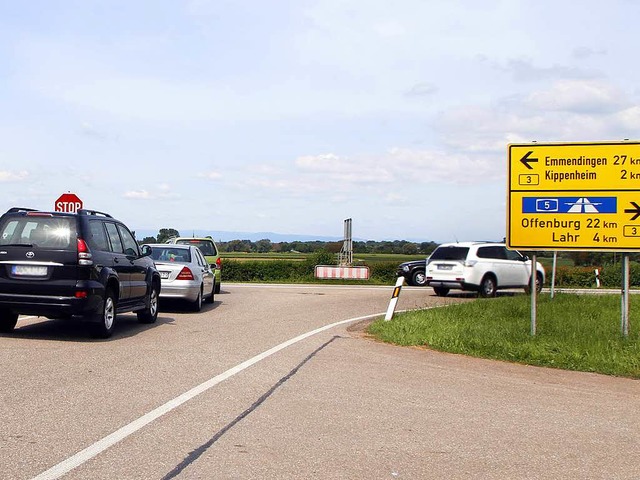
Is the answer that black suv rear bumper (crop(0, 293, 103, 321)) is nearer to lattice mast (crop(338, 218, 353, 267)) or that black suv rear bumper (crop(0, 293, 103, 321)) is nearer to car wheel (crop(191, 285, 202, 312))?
car wheel (crop(191, 285, 202, 312))

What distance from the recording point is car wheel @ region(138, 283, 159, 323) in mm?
14570

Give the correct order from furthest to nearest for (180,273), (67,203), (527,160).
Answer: (67,203) < (180,273) < (527,160)

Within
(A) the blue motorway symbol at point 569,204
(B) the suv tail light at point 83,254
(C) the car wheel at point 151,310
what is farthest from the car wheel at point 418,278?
(B) the suv tail light at point 83,254

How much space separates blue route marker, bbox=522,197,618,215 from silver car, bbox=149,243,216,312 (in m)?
7.26

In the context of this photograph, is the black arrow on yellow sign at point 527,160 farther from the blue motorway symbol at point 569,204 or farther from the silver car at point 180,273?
the silver car at point 180,273

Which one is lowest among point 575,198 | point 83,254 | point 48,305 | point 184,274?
point 48,305

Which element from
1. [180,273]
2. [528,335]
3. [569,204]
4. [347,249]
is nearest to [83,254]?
[180,273]

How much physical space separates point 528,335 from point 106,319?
663cm

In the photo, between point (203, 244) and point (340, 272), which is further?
point (340, 272)

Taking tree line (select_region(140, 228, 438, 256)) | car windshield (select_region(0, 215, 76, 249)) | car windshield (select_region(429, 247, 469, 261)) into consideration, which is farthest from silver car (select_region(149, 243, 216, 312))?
tree line (select_region(140, 228, 438, 256))

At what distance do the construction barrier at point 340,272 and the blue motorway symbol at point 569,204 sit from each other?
22.7 m

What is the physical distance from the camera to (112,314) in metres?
12.5

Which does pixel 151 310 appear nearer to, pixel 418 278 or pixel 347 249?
pixel 418 278

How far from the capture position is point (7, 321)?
12.4m
